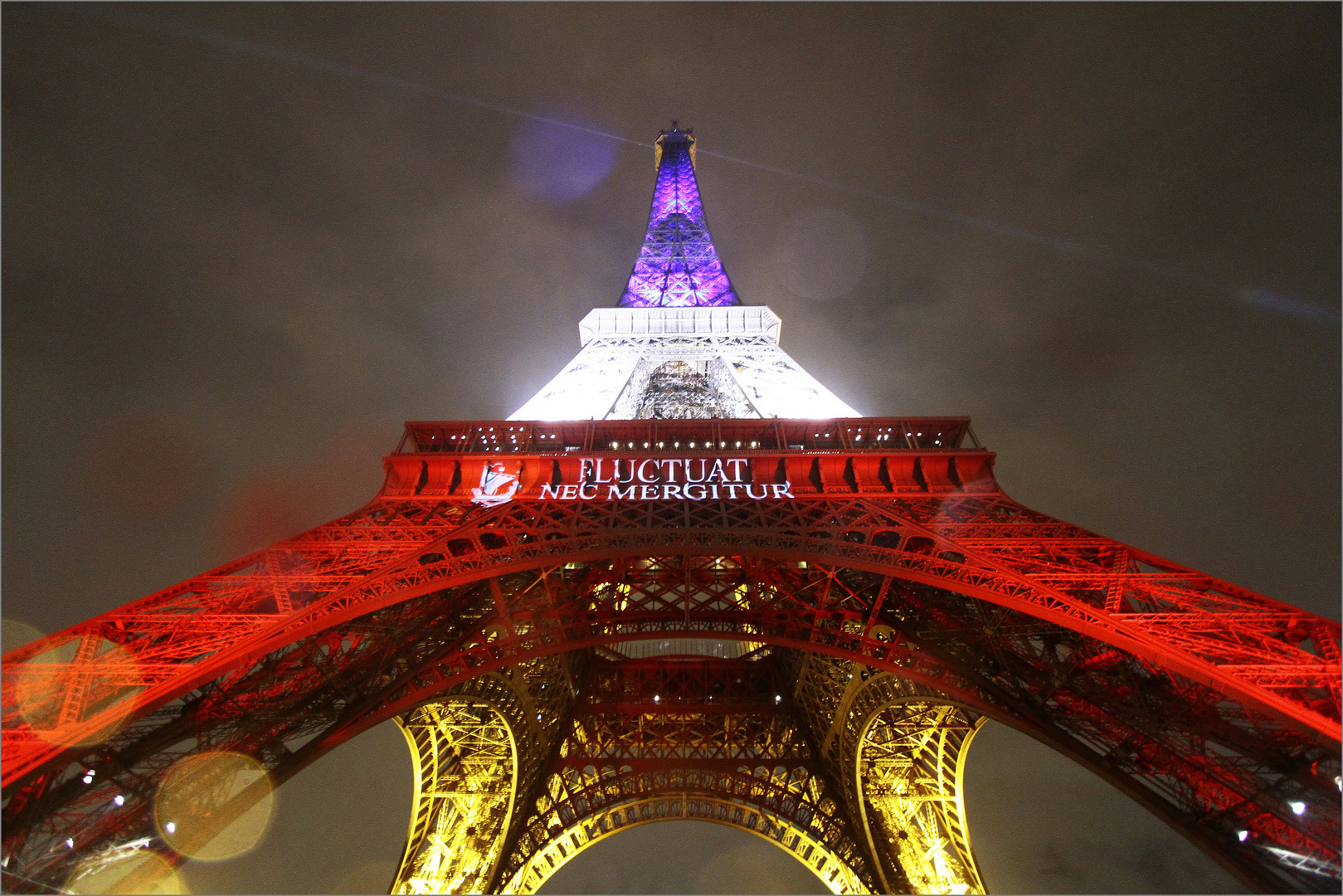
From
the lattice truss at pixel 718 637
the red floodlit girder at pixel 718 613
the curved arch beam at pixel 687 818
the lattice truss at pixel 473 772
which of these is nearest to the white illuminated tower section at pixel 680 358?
the red floodlit girder at pixel 718 613

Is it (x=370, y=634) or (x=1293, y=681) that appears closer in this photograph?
(x=1293, y=681)

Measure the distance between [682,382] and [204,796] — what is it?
1858 cm

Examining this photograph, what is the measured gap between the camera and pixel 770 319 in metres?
23.9

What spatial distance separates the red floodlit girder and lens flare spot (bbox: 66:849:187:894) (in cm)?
33

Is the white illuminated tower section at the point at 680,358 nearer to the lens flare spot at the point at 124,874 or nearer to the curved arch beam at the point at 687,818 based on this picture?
the lens flare spot at the point at 124,874

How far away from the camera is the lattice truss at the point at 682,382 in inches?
727

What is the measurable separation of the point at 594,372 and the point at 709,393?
3.98 metres

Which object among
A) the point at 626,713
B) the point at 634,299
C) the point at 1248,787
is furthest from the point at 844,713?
the point at 634,299

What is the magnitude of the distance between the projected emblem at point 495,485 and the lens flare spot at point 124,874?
6.55 metres

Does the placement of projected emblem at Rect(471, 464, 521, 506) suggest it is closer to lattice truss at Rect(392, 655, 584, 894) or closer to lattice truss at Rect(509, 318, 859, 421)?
lattice truss at Rect(509, 318, 859, 421)

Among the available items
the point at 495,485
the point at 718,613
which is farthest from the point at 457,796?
the point at 495,485

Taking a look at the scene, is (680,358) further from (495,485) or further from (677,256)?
(495,485)

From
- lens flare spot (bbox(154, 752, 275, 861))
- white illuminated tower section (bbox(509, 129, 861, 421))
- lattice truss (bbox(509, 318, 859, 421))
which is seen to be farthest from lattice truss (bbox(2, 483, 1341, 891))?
lattice truss (bbox(509, 318, 859, 421))

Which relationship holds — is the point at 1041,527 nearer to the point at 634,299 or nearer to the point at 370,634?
the point at 370,634
